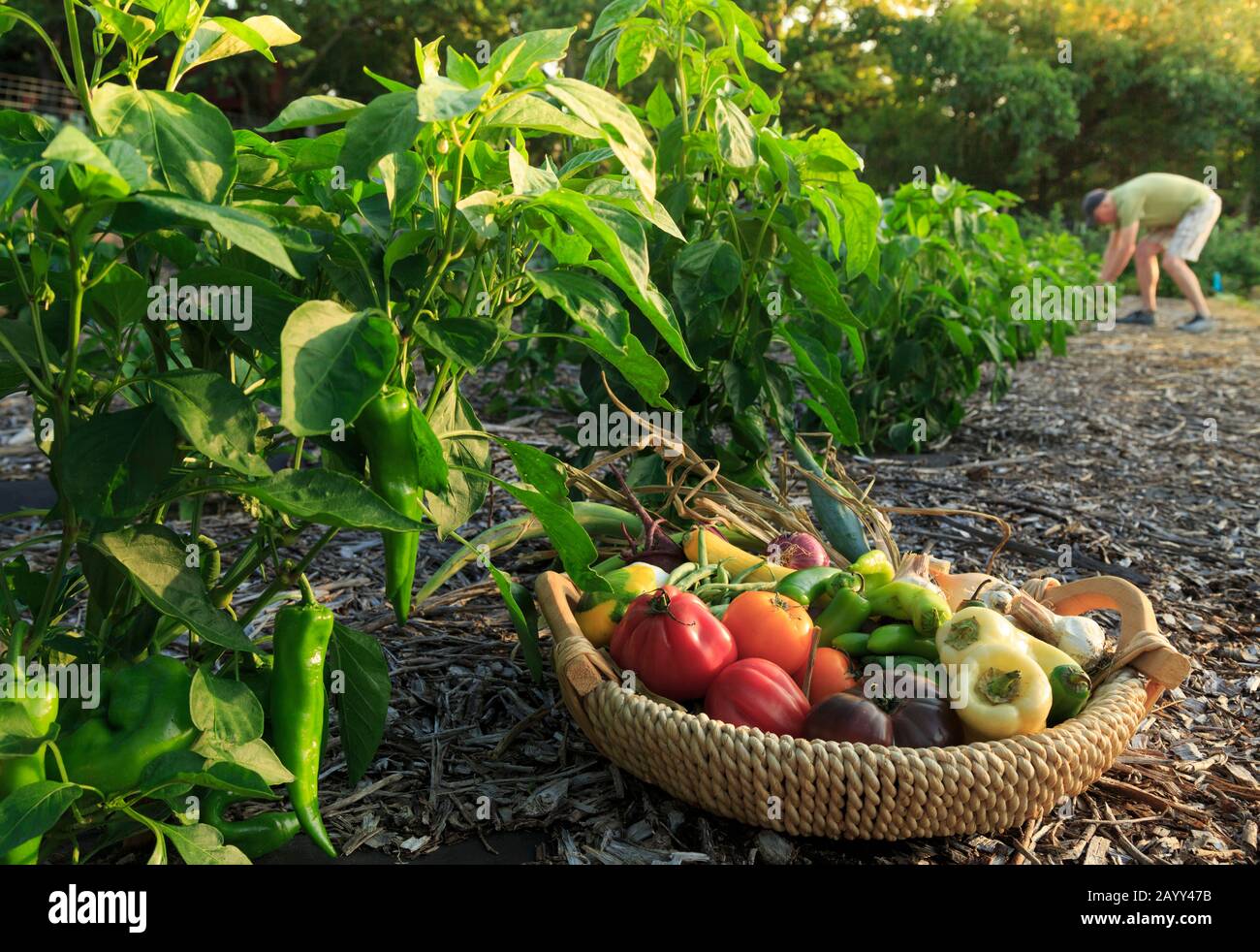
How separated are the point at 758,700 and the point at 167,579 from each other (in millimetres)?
857

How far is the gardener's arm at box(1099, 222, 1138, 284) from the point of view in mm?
8961

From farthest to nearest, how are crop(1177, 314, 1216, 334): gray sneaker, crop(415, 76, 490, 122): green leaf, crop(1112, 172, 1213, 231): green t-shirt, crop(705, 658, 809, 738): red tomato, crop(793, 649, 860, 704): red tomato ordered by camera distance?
crop(1112, 172, 1213, 231): green t-shirt, crop(1177, 314, 1216, 334): gray sneaker, crop(793, 649, 860, 704): red tomato, crop(705, 658, 809, 738): red tomato, crop(415, 76, 490, 122): green leaf

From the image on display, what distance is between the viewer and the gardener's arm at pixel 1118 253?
8961 millimetres

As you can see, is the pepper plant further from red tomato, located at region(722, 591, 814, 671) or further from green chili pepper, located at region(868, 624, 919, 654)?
green chili pepper, located at region(868, 624, 919, 654)

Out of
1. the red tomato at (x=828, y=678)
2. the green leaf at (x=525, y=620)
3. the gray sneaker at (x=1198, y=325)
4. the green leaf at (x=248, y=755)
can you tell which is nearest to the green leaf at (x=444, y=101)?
the green leaf at (x=525, y=620)

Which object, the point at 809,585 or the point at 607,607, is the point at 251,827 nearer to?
the point at 607,607

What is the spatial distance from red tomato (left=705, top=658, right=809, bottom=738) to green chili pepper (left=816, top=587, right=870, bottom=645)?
0.22 m

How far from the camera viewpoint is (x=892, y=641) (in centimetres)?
181

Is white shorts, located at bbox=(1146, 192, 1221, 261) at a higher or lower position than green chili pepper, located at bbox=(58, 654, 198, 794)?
higher

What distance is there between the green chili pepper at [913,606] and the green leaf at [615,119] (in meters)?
0.98

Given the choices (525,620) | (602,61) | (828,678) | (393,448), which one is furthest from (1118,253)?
(393,448)

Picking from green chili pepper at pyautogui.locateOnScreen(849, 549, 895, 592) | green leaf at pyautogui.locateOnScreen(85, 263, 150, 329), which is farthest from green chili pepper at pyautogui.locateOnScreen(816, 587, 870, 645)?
green leaf at pyautogui.locateOnScreen(85, 263, 150, 329)

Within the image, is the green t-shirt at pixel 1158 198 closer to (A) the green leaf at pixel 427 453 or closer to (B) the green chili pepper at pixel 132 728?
(A) the green leaf at pixel 427 453

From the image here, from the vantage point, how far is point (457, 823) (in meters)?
1.62
